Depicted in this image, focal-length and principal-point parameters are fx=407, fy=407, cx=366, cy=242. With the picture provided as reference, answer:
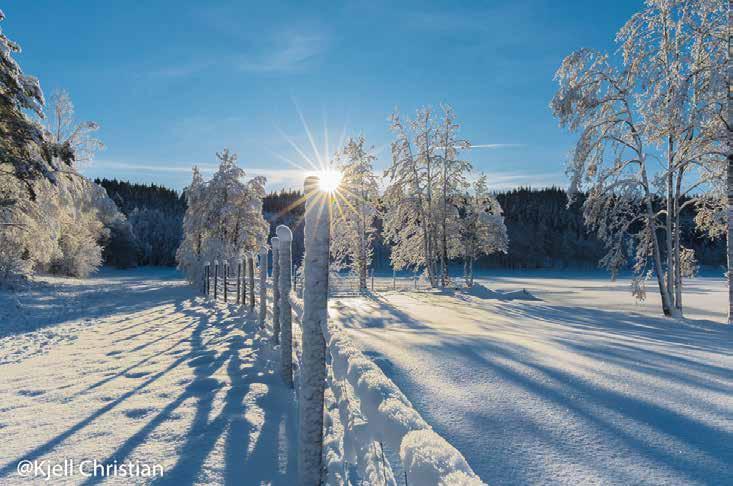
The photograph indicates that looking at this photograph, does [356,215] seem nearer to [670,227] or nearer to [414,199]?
[414,199]

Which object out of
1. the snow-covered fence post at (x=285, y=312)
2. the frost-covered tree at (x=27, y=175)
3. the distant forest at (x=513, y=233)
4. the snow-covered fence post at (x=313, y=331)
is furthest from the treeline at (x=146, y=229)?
the snow-covered fence post at (x=313, y=331)

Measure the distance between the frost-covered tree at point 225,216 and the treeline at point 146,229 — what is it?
2.00m

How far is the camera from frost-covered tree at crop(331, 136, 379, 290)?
26891mm

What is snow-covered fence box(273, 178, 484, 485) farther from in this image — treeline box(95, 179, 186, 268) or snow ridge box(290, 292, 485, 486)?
treeline box(95, 179, 186, 268)

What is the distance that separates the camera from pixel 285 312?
522 centimetres

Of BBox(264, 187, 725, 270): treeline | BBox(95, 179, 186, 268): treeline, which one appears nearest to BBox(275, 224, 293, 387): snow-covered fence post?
BBox(95, 179, 186, 268): treeline

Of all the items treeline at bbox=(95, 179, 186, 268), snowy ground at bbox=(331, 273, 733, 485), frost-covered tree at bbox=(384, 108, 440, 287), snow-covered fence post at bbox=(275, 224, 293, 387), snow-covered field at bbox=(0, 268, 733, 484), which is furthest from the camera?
treeline at bbox=(95, 179, 186, 268)

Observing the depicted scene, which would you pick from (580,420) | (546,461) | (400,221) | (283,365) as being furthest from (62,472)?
(400,221)

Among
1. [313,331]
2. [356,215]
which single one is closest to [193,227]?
[356,215]

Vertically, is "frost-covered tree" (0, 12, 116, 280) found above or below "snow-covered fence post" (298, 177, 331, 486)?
above

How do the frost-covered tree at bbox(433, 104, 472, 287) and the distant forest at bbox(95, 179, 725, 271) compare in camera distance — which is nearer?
the frost-covered tree at bbox(433, 104, 472, 287)

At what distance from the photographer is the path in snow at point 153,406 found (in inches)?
120

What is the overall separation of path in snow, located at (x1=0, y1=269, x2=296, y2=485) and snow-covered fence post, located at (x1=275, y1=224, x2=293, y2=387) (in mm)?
252

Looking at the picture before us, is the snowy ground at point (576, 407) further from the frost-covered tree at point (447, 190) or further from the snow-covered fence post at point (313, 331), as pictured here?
the frost-covered tree at point (447, 190)
